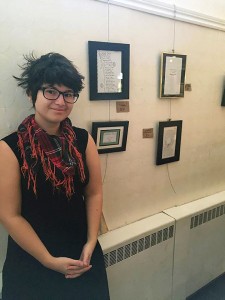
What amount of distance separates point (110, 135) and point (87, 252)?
0.59 m

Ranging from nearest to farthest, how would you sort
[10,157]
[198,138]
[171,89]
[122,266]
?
[10,157], [122,266], [171,89], [198,138]

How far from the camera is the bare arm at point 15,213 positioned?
89 cm

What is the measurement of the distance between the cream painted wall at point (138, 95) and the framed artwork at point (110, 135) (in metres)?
0.04

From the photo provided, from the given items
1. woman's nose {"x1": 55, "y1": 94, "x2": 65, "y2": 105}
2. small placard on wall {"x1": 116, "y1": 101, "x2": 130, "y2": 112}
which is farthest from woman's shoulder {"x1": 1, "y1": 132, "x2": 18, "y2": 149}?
small placard on wall {"x1": 116, "y1": 101, "x2": 130, "y2": 112}

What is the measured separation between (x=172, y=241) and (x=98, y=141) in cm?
82

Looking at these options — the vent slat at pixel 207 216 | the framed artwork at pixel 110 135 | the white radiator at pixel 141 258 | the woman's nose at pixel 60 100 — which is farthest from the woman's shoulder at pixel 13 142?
the vent slat at pixel 207 216

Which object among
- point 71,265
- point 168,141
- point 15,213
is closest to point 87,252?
point 71,265

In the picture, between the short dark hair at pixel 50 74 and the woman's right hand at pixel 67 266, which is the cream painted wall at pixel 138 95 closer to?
the short dark hair at pixel 50 74

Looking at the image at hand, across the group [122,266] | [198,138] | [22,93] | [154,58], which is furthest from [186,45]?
[122,266]

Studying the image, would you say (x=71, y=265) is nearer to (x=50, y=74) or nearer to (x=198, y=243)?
(x=50, y=74)

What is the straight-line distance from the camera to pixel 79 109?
1.24m

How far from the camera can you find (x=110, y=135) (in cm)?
134

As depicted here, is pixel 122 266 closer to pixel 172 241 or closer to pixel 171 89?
pixel 172 241

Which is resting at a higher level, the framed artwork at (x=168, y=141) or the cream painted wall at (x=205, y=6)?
the cream painted wall at (x=205, y=6)
